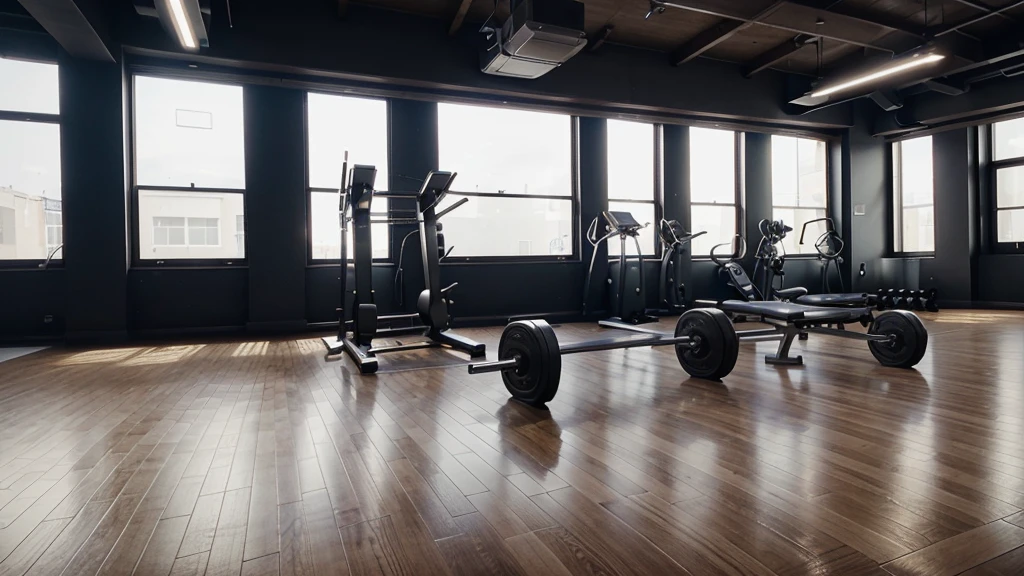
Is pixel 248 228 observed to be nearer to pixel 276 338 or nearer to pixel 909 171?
pixel 276 338

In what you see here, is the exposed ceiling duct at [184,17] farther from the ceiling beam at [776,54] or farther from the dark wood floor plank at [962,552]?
the ceiling beam at [776,54]

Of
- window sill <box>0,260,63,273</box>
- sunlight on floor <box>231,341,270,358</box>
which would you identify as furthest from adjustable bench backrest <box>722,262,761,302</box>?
window sill <box>0,260,63,273</box>

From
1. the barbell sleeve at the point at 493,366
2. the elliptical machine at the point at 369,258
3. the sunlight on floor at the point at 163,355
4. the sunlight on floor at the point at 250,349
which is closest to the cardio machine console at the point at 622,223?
the elliptical machine at the point at 369,258

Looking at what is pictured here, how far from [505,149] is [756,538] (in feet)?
20.6

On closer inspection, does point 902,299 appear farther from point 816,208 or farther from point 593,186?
point 593,186

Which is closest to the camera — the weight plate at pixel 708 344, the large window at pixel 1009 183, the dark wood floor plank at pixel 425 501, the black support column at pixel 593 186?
the dark wood floor plank at pixel 425 501

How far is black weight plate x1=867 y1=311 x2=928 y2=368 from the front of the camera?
3.45 metres

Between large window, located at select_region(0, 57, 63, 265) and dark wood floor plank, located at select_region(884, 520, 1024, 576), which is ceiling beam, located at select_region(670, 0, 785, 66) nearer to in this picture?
dark wood floor plank, located at select_region(884, 520, 1024, 576)

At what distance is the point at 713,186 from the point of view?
8234 millimetres

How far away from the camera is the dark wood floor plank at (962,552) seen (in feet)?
3.88

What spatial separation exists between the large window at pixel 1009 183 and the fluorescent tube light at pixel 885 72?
340 cm

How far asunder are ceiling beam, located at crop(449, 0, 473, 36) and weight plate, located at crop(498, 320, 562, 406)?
429 cm

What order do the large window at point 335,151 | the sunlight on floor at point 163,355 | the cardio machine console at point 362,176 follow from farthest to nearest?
1. the large window at point 335,151
2. the cardio machine console at point 362,176
3. the sunlight on floor at point 163,355

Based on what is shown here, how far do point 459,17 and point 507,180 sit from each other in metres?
2.05
